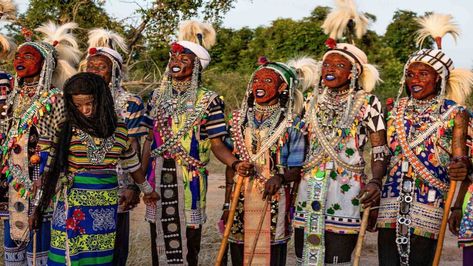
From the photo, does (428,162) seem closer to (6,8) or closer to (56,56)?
(56,56)

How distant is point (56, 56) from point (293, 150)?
2.04 m

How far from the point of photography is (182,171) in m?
5.73

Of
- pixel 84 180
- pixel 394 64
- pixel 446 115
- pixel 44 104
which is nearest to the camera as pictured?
pixel 84 180

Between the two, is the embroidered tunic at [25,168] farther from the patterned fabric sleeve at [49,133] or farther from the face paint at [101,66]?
the face paint at [101,66]

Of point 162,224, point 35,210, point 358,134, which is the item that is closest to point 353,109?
point 358,134

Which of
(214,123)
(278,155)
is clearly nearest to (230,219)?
(278,155)

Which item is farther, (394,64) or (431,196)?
(394,64)

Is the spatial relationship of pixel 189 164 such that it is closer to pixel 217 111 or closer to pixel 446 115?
pixel 217 111

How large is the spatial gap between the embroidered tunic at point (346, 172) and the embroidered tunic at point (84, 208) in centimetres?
150

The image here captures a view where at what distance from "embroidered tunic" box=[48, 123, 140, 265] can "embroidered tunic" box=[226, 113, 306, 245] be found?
1.17 metres

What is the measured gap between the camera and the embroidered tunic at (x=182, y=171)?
5730 millimetres

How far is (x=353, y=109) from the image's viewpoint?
17.4 feet

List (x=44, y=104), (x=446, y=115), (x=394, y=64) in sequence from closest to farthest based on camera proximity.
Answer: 1. (x=446, y=115)
2. (x=44, y=104)
3. (x=394, y=64)

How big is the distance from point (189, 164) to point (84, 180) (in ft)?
4.06
